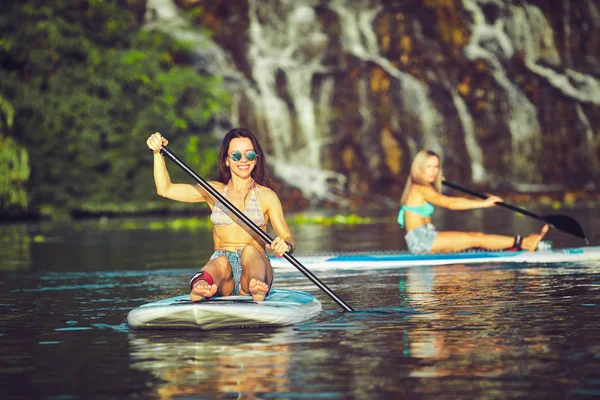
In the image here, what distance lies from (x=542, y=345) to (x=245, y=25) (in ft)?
146

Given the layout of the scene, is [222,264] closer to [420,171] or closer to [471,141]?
[420,171]

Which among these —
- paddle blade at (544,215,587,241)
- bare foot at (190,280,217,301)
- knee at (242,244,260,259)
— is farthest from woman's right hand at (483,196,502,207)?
bare foot at (190,280,217,301)

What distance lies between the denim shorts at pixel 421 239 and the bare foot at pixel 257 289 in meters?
7.08

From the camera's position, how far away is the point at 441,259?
53.5 feet

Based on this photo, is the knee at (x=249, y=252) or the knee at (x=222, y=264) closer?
the knee at (x=222, y=264)

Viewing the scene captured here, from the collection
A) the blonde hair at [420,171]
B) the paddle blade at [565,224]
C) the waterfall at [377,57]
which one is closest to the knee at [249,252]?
the blonde hair at [420,171]

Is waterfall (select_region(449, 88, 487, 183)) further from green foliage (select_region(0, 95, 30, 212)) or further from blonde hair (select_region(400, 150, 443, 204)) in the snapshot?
blonde hair (select_region(400, 150, 443, 204))

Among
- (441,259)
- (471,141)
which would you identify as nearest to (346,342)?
(441,259)

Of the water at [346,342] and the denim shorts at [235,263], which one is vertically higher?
the denim shorts at [235,263]

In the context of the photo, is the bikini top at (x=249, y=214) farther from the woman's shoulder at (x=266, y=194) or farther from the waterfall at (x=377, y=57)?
the waterfall at (x=377, y=57)

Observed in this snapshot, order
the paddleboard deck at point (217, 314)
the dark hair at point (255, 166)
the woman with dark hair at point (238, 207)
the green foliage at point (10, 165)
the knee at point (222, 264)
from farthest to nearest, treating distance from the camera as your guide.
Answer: the green foliage at point (10, 165), the dark hair at point (255, 166), the woman with dark hair at point (238, 207), the knee at point (222, 264), the paddleboard deck at point (217, 314)

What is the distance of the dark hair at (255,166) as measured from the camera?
1075 cm

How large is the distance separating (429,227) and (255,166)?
6.41 m

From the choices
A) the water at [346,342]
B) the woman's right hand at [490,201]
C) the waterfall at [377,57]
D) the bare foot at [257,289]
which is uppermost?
the waterfall at [377,57]
